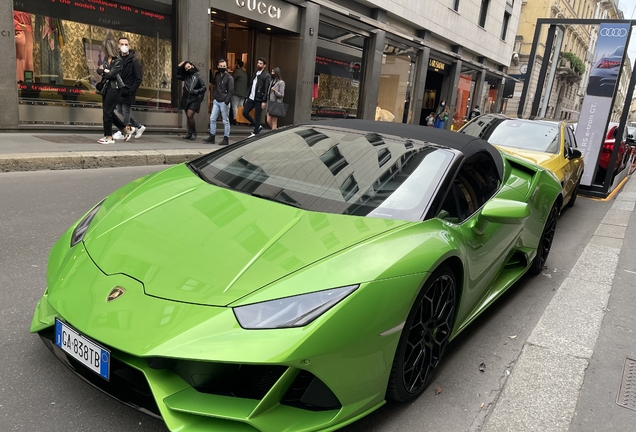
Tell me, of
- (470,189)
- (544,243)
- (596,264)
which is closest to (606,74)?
(596,264)

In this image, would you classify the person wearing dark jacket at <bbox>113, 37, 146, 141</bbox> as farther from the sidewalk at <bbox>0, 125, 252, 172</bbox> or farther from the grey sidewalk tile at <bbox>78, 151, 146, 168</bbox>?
the grey sidewalk tile at <bbox>78, 151, 146, 168</bbox>

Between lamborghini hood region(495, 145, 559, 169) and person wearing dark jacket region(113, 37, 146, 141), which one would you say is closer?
lamborghini hood region(495, 145, 559, 169)

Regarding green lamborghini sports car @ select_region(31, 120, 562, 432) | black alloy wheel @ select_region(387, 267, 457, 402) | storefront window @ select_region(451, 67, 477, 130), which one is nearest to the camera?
green lamborghini sports car @ select_region(31, 120, 562, 432)

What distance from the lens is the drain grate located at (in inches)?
103

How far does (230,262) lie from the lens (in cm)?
203

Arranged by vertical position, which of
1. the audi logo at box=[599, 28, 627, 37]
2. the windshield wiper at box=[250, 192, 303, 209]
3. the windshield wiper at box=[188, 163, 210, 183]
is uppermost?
the audi logo at box=[599, 28, 627, 37]

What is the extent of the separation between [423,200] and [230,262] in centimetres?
113

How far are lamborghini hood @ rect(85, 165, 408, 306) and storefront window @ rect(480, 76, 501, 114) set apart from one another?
3043 centimetres

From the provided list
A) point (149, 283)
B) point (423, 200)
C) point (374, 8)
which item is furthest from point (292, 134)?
point (374, 8)

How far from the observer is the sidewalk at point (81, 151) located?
6750 mm

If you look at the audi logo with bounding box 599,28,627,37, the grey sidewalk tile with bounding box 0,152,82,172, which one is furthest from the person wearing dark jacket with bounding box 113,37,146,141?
the audi logo with bounding box 599,28,627,37

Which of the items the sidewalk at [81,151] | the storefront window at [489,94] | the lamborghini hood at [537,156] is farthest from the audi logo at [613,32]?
the storefront window at [489,94]

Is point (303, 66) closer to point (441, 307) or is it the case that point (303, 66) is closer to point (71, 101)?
point (71, 101)

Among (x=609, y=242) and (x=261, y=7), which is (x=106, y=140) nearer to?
(x=261, y=7)
